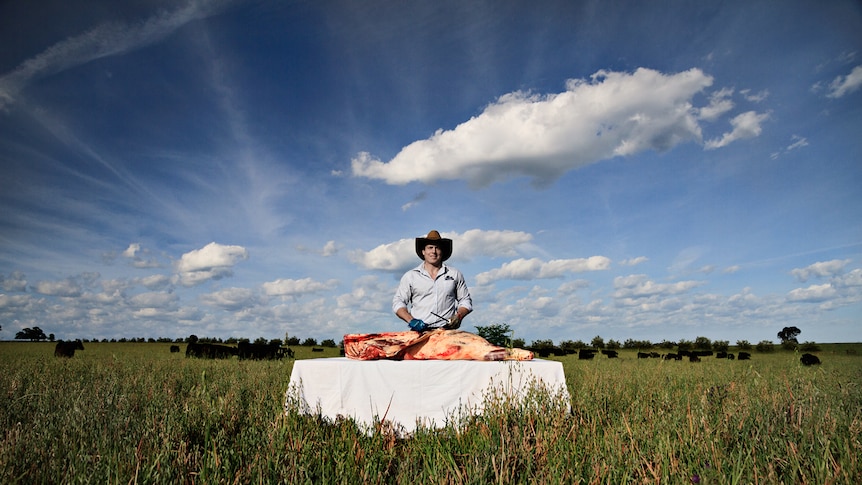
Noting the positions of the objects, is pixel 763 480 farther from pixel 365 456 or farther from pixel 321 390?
pixel 321 390

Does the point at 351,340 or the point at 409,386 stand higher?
the point at 351,340

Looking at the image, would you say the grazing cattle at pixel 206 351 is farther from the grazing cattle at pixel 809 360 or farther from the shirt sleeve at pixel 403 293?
the grazing cattle at pixel 809 360

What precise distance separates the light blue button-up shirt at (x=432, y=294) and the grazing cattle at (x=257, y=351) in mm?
11366

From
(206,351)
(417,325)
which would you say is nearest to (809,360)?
(417,325)

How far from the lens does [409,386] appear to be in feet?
16.4

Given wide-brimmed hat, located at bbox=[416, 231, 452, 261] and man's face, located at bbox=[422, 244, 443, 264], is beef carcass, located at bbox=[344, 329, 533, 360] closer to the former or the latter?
man's face, located at bbox=[422, 244, 443, 264]

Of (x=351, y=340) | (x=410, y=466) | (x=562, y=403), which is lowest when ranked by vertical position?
(x=410, y=466)

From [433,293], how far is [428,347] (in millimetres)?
1198

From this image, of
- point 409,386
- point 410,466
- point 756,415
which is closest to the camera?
point 410,466

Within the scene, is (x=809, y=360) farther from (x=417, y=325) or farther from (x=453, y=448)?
(x=453, y=448)

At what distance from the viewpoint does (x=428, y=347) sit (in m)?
5.49

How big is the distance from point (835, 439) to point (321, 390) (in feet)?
14.7

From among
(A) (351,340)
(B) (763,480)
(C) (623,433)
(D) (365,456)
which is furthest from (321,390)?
(B) (763,480)

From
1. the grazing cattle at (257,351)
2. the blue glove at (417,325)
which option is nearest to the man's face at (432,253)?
the blue glove at (417,325)
